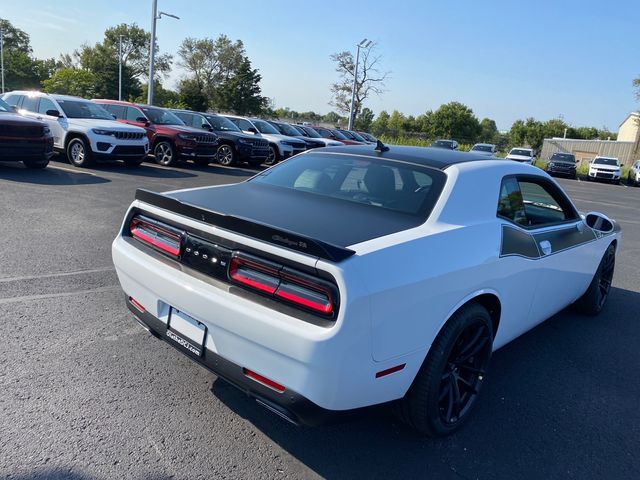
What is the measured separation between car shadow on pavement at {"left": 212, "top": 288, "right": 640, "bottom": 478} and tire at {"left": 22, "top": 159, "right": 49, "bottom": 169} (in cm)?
1002

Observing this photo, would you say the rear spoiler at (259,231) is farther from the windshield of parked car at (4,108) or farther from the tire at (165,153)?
the tire at (165,153)

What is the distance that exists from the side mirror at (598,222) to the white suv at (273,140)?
14.3m

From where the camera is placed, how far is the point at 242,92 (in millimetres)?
61594

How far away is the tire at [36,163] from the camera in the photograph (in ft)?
36.3

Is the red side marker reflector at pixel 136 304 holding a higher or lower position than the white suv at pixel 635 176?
lower

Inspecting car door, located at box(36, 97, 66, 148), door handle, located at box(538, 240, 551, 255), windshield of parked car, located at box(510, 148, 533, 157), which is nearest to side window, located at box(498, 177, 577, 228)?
door handle, located at box(538, 240, 551, 255)

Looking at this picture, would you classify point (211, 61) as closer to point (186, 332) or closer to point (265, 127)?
point (265, 127)

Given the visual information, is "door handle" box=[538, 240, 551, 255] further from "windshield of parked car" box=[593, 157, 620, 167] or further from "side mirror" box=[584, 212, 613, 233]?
"windshield of parked car" box=[593, 157, 620, 167]

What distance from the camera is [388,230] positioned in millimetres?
2695

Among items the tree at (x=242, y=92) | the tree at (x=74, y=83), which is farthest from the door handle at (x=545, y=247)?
the tree at (x=74, y=83)

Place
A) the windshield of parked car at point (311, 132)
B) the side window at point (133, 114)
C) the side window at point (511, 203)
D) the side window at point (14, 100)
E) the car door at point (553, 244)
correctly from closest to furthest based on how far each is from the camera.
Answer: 1. the side window at point (511, 203)
2. the car door at point (553, 244)
3. the side window at point (14, 100)
4. the side window at point (133, 114)
5. the windshield of parked car at point (311, 132)

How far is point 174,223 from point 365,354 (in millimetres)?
1371

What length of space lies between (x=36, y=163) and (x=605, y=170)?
29459 mm

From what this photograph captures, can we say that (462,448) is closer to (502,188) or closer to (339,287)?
(339,287)
